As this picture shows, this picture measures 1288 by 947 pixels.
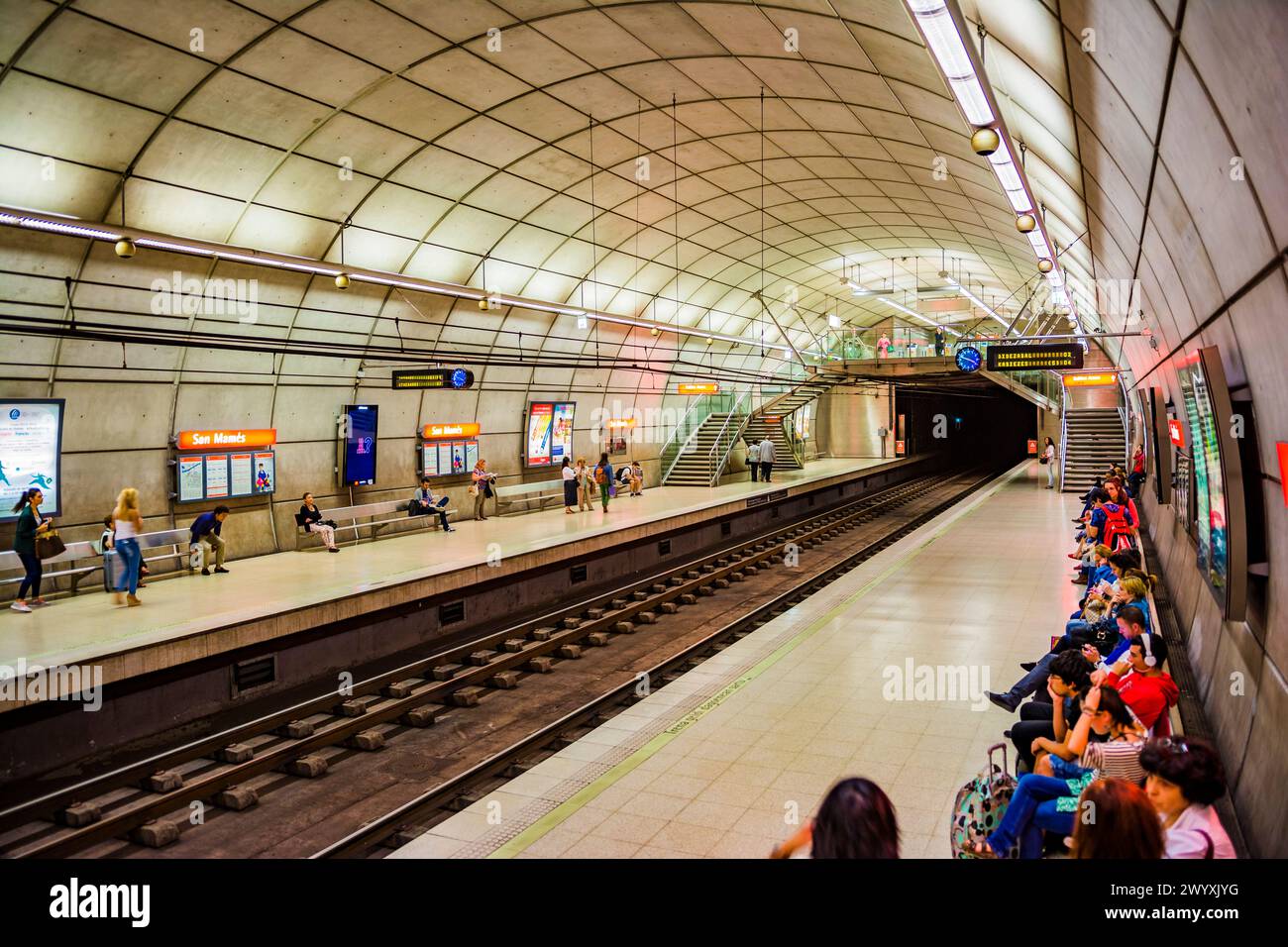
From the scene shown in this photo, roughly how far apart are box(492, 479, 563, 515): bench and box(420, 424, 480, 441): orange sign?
62.6 inches

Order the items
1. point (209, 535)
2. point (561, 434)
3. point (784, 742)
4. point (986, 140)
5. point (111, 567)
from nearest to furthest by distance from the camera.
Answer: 1. point (986, 140)
2. point (784, 742)
3. point (111, 567)
4. point (209, 535)
5. point (561, 434)

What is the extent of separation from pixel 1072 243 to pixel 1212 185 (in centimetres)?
1195

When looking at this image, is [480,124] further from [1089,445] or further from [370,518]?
[1089,445]

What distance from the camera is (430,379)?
17.4m

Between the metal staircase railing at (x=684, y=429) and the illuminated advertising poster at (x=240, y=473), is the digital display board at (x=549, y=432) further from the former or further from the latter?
the illuminated advertising poster at (x=240, y=473)

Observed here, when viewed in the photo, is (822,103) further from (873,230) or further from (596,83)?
(873,230)

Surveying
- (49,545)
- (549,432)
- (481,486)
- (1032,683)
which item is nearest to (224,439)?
(49,545)

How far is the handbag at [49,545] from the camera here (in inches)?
458

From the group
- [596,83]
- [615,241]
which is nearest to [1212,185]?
[596,83]

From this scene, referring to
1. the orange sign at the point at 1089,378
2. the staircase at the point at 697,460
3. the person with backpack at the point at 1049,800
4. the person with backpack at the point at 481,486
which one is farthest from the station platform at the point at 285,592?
the orange sign at the point at 1089,378

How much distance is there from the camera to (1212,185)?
173 inches

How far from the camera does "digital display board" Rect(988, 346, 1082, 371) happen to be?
1722 centimetres

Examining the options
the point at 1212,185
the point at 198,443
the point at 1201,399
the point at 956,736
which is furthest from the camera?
the point at 198,443

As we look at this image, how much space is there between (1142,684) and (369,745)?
7179 mm
